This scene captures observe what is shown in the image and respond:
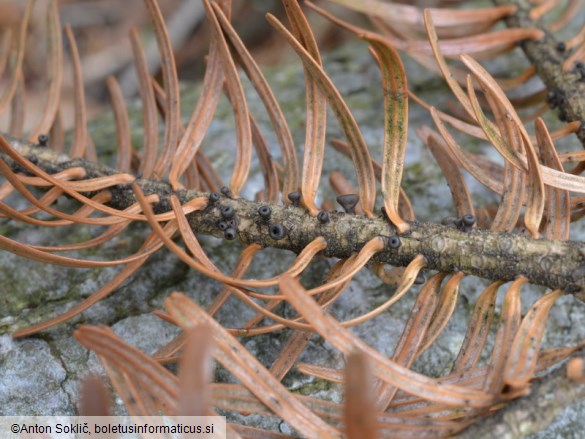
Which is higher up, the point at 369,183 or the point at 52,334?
the point at 369,183

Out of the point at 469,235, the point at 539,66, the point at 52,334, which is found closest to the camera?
the point at 469,235

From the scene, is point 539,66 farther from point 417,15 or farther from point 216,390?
point 216,390

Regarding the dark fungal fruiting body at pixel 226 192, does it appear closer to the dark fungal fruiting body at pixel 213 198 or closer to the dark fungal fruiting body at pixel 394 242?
the dark fungal fruiting body at pixel 213 198

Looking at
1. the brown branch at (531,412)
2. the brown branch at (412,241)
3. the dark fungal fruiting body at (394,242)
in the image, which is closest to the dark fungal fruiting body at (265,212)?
the brown branch at (412,241)

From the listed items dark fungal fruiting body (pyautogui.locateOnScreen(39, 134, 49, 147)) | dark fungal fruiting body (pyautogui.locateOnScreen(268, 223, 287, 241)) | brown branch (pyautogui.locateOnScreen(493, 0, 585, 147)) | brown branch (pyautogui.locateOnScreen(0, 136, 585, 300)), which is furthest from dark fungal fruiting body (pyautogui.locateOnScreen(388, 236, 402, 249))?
dark fungal fruiting body (pyautogui.locateOnScreen(39, 134, 49, 147))

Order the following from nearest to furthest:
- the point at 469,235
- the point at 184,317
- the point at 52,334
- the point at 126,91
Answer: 1. the point at 184,317
2. the point at 469,235
3. the point at 52,334
4. the point at 126,91

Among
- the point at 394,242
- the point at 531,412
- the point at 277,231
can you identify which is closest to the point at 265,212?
the point at 277,231

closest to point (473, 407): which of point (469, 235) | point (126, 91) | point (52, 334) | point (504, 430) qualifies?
point (504, 430)

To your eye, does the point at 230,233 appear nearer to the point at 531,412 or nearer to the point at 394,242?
the point at 394,242
